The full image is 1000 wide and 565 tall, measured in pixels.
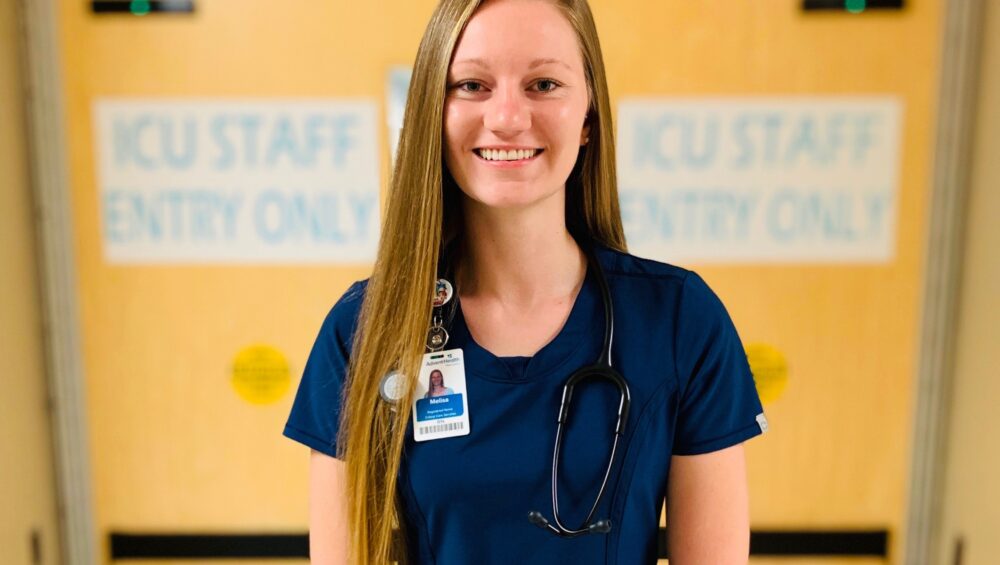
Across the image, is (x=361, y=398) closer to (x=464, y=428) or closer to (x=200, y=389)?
(x=464, y=428)

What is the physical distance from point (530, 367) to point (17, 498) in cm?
131

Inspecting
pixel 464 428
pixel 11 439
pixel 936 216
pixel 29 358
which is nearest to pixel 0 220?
pixel 29 358

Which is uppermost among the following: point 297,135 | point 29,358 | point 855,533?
point 297,135

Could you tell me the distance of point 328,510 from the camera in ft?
3.35

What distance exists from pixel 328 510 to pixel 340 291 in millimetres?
645

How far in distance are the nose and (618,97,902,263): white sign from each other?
694mm

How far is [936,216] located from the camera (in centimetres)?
154

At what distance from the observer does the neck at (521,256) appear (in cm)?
95

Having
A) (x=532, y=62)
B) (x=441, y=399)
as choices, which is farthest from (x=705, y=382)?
(x=532, y=62)

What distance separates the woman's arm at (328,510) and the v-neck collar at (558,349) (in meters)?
0.24

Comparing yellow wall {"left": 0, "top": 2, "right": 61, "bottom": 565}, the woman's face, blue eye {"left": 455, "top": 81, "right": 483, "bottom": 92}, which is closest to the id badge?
the woman's face

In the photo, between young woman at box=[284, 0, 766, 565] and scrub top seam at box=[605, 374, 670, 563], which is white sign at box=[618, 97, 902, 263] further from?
scrub top seam at box=[605, 374, 670, 563]

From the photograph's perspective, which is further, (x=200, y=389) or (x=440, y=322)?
(x=200, y=389)

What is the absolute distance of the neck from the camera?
37.5 inches
